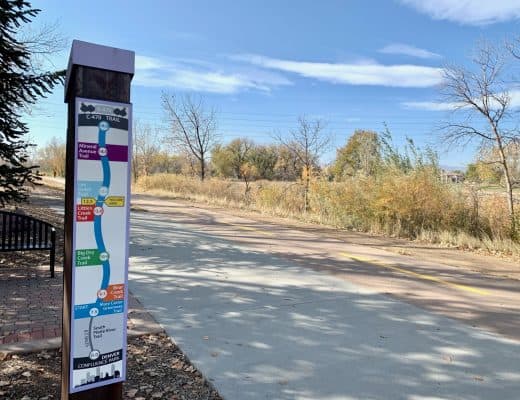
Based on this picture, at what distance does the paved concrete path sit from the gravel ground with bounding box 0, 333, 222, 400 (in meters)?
0.13

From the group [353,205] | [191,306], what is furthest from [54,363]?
[353,205]

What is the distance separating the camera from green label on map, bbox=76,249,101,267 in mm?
2346

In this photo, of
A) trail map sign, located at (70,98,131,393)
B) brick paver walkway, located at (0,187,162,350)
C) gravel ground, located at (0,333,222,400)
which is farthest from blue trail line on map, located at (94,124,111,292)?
brick paver walkway, located at (0,187,162,350)

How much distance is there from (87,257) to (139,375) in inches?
64.0

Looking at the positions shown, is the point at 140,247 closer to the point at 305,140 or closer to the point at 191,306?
the point at 191,306

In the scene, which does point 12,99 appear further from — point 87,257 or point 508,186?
point 508,186

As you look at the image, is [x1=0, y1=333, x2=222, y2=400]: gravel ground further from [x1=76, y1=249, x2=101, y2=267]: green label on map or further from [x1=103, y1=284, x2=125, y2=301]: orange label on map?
[x1=76, y1=249, x2=101, y2=267]: green label on map

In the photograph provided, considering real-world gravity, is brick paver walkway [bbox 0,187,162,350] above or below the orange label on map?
below

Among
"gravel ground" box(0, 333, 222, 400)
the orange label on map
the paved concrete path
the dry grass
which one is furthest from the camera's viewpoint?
the dry grass

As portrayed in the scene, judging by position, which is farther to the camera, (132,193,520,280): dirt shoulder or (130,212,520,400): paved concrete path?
(132,193,520,280): dirt shoulder

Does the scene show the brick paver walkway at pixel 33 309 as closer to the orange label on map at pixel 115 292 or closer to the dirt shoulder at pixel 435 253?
the orange label on map at pixel 115 292

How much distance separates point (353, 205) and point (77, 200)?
42.8 feet

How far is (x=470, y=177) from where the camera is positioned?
1298 cm

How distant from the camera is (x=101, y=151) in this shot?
7.69 feet
